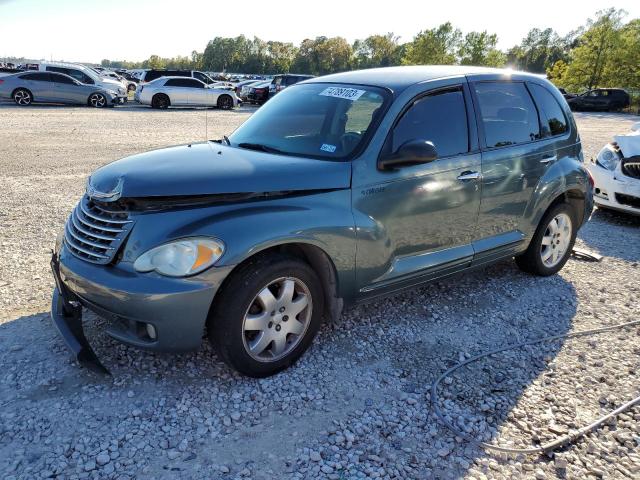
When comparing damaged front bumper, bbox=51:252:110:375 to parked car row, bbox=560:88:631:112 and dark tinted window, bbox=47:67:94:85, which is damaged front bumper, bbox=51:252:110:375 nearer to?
dark tinted window, bbox=47:67:94:85

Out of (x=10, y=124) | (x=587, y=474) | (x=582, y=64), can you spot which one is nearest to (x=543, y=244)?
(x=587, y=474)

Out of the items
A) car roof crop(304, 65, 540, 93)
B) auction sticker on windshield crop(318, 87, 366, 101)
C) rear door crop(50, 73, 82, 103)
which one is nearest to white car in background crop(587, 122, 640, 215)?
car roof crop(304, 65, 540, 93)

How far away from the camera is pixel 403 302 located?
4.37m

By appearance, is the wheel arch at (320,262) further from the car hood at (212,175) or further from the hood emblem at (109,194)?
the hood emblem at (109,194)

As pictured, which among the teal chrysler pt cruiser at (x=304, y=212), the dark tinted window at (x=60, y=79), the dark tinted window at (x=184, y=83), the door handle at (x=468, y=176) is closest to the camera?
the teal chrysler pt cruiser at (x=304, y=212)

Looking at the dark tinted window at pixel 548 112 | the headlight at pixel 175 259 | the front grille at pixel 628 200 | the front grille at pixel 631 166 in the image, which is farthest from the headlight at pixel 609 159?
the headlight at pixel 175 259

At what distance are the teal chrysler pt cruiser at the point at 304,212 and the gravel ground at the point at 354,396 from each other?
288mm

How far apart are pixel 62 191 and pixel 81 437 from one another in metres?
5.73

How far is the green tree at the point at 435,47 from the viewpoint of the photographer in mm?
52281

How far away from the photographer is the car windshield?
3512 mm

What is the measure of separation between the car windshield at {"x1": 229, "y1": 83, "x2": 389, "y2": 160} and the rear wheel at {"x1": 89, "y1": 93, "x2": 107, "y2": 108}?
21264 mm

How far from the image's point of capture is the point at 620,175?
696 cm

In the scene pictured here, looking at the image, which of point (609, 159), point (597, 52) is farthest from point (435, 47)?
point (609, 159)

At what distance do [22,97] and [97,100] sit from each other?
289 centimetres
